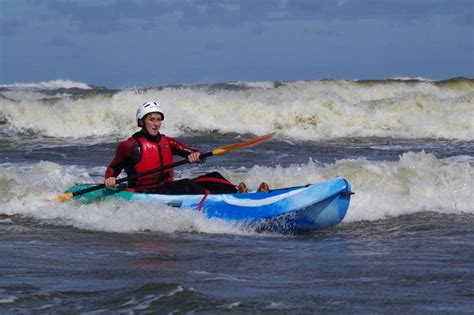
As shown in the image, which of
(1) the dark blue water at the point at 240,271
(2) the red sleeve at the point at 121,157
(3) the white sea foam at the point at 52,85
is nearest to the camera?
(1) the dark blue water at the point at 240,271

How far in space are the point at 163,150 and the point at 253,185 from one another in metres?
2.61

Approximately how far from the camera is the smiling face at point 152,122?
29.1 ft

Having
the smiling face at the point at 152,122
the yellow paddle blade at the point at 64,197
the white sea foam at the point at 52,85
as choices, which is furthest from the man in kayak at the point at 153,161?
the white sea foam at the point at 52,85

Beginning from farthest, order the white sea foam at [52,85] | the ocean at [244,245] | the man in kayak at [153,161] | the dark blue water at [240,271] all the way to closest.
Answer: the white sea foam at [52,85], the man in kayak at [153,161], the ocean at [244,245], the dark blue water at [240,271]

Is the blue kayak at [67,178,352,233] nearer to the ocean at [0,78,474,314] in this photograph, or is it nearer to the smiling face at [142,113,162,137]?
the ocean at [0,78,474,314]

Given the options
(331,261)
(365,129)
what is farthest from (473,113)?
(331,261)

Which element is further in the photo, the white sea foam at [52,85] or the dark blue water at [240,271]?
the white sea foam at [52,85]

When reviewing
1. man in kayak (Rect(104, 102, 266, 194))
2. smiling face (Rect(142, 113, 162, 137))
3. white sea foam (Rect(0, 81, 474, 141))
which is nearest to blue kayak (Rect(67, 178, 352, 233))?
man in kayak (Rect(104, 102, 266, 194))

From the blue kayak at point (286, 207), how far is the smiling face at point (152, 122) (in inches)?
34.1

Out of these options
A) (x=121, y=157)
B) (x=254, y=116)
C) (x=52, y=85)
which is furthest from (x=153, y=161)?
(x=52, y=85)

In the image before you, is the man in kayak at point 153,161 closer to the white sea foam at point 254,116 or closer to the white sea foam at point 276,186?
the white sea foam at point 276,186

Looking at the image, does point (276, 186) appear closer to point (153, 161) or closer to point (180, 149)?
point (180, 149)

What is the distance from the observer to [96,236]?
319 inches

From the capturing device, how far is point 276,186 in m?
11.3
